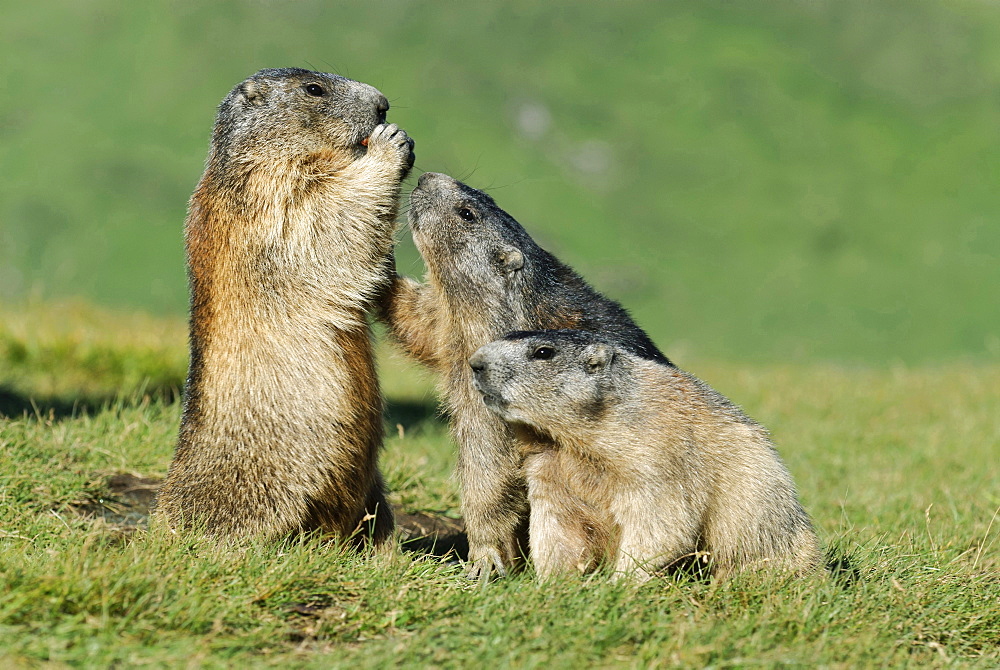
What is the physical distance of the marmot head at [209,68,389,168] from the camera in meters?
5.98

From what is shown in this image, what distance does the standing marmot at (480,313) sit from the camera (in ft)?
18.0

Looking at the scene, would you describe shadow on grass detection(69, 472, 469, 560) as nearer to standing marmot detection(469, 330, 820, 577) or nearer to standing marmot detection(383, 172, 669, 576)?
standing marmot detection(383, 172, 669, 576)

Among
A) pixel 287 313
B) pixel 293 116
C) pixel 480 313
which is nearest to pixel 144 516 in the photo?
pixel 287 313

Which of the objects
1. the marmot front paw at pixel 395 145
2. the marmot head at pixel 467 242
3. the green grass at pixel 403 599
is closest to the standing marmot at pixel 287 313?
the marmot front paw at pixel 395 145

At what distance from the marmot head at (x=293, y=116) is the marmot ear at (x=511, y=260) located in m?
1.26

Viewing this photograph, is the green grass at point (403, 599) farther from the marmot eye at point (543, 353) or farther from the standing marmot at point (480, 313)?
the marmot eye at point (543, 353)

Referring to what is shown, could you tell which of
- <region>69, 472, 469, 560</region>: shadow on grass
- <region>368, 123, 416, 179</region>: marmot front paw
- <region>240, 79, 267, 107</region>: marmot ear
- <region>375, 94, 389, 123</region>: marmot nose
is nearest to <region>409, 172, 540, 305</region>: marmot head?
<region>368, 123, 416, 179</region>: marmot front paw

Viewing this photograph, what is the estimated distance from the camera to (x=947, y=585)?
16.5 ft

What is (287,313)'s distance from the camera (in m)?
5.61

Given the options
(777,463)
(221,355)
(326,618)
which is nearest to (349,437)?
(221,355)

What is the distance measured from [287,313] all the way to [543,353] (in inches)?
62.7

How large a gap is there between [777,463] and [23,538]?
4.18m

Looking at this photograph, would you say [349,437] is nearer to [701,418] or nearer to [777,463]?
[701,418]

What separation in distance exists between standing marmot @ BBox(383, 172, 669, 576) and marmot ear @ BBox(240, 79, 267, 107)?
119 cm
